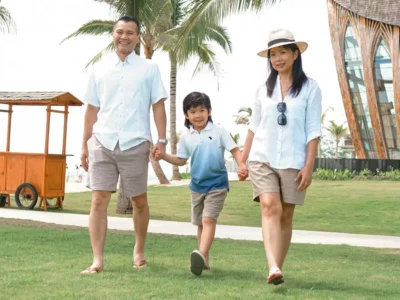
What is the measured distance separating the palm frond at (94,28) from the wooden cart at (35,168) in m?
9.44

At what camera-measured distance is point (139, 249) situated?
21.5 ft

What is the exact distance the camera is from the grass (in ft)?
51.9

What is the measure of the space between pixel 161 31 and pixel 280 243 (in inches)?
1046

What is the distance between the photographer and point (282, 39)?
5719 mm

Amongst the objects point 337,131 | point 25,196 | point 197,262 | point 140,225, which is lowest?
point 25,196

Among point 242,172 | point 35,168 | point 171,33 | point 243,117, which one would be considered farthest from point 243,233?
point 243,117

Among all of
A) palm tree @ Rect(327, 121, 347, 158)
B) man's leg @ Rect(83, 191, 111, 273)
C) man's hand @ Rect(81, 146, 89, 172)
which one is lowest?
man's leg @ Rect(83, 191, 111, 273)

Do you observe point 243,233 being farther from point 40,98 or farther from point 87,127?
point 40,98

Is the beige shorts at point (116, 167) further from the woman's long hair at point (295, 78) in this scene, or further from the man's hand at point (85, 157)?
the woman's long hair at point (295, 78)

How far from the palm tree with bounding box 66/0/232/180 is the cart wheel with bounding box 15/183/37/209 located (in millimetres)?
4316

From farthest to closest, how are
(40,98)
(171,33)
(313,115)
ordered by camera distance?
(171,33) → (40,98) → (313,115)

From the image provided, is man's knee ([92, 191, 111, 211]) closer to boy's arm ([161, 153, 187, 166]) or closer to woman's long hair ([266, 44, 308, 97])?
boy's arm ([161, 153, 187, 166])

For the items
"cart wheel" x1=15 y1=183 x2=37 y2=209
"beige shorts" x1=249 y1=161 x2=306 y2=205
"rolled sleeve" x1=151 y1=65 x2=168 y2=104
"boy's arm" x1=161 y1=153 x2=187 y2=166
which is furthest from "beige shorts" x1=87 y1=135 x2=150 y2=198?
"cart wheel" x1=15 y1=183 x2=37 y2=209

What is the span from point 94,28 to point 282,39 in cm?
2168
